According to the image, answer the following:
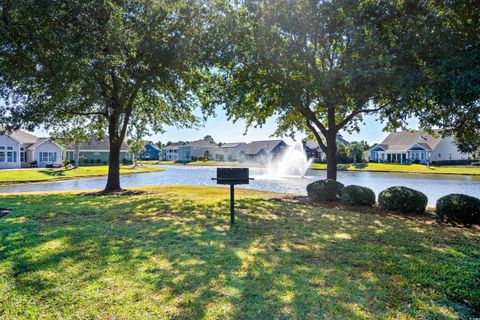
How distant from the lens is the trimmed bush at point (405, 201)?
11.2 meters

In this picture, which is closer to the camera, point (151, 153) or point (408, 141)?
point (408, 141)

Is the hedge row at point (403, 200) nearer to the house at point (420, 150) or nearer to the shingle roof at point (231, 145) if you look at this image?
the house at point (420, 150)

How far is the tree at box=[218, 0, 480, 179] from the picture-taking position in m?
9.04

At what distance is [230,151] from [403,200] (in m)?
79.7

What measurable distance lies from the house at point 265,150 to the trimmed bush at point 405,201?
64.9 m

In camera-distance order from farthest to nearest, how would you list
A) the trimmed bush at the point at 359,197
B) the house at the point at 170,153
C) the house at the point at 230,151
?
the house at the point at 170,153
the house at the point at 230,151
the trimmed bush at the point at 359,197

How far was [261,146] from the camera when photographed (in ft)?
264

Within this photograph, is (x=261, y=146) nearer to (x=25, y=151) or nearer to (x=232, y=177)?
(x=25, y=151)

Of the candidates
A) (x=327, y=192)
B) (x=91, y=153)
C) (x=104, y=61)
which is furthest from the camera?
(x=91, y=153)

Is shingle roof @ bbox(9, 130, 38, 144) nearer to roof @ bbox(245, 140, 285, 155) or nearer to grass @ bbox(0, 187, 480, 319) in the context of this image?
grass @ bbox(0, 187, 480, 319)

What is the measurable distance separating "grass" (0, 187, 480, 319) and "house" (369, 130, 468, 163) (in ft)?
184

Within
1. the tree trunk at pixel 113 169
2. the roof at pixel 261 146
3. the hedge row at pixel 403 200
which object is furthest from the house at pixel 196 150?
the hedge row at pixel 403 200

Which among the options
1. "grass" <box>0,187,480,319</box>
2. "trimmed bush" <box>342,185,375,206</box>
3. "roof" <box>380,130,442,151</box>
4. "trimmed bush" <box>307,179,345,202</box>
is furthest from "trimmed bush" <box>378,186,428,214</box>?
"roof" <box>380,130,442,151</box>

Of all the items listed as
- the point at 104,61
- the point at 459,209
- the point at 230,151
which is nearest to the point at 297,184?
the point at 459,209
